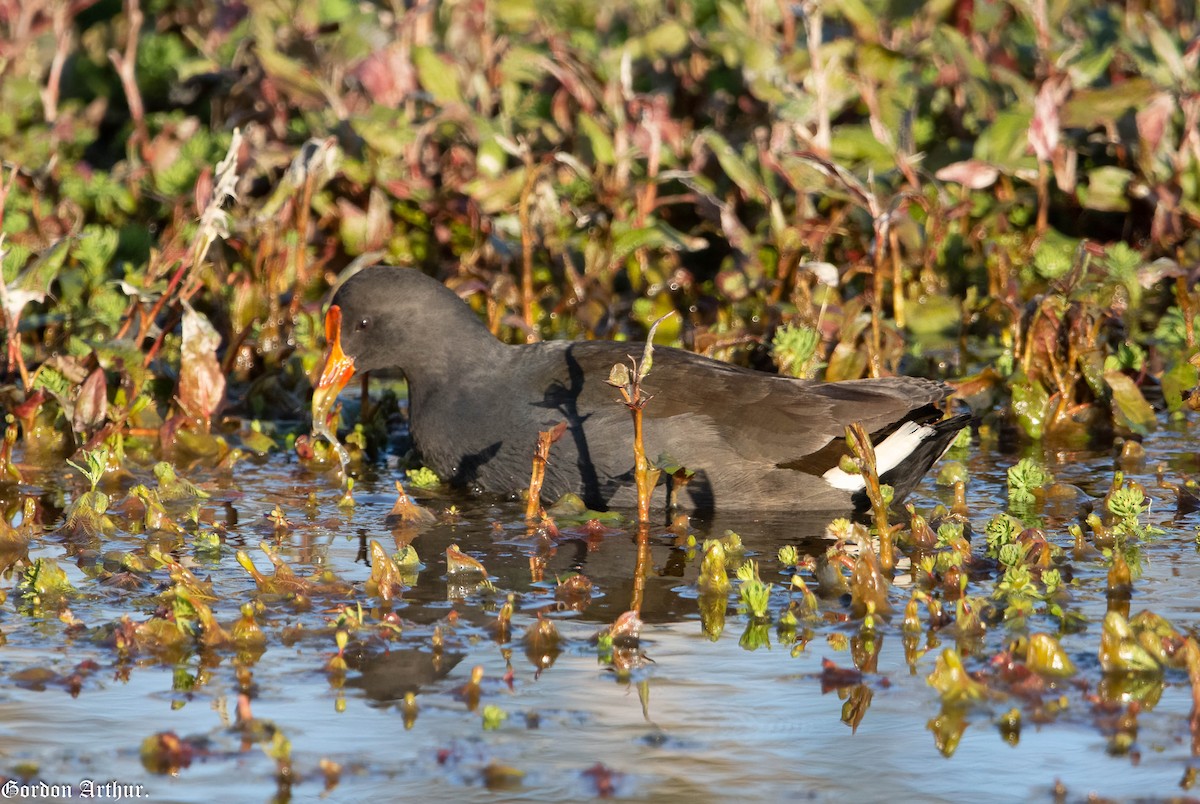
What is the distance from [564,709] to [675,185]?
187 inches

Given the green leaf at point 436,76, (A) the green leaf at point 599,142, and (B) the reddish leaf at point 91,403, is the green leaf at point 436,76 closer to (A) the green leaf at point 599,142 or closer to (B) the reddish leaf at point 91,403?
(A) the green leaf at point 599,142

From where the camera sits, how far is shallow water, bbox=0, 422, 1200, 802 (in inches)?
122

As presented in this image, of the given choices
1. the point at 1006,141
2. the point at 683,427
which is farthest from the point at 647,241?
the point at 683,427

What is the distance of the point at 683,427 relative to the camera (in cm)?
519

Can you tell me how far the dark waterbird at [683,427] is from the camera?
5.16 m

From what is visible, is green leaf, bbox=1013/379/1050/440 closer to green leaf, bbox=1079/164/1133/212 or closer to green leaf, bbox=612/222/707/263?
green leaf, bbox=612/222/707/263

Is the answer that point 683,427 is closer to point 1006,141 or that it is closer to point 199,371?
point 199,371

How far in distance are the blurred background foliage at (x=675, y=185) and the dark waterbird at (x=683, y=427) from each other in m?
0.88

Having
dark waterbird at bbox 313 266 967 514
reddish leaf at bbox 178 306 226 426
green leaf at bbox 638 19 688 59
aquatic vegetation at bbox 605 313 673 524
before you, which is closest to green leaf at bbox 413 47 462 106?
green leaf at bbox 638 19 688 59

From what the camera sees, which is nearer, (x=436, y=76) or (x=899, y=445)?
(x=899, y=445)

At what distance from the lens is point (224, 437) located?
20.2 ft

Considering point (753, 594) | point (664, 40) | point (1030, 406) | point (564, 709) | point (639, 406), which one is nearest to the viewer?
point (564, 709)

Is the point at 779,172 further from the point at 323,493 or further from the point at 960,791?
the point at 960,791

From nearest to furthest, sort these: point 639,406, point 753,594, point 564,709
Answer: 1. point 564,709
2. point 753,594
3. point 639,406
